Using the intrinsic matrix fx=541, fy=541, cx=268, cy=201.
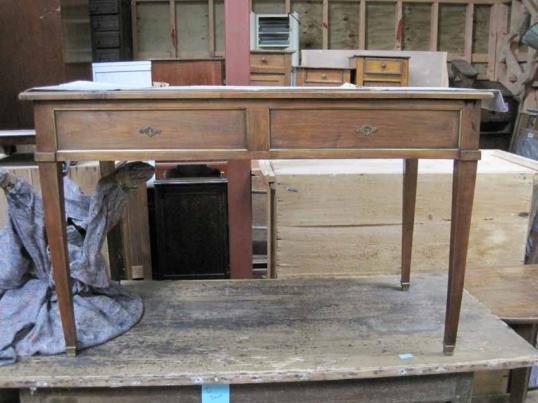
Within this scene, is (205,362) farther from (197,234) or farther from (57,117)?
(197,234)

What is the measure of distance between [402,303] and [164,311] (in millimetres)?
785

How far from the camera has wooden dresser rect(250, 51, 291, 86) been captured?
15.2 ft

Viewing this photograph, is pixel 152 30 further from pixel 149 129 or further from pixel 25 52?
pixel 149 129

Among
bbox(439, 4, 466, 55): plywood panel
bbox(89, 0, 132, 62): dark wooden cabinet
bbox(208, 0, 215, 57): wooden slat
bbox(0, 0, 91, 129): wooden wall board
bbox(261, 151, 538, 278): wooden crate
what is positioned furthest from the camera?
bbox(439, 4, 466, 55): plywood panel

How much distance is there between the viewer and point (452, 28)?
566cm

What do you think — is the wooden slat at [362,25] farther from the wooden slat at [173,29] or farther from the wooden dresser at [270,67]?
the wooden slat at [173,29]

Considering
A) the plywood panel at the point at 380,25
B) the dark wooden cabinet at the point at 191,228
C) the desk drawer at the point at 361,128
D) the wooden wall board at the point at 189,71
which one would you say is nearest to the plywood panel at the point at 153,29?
the wooden wall board at the point at 189,71

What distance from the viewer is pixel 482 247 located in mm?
2314

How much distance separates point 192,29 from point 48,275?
14.6ft

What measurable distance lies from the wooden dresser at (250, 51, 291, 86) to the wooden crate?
2508mm

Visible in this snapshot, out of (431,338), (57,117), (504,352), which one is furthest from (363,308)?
(57,117)

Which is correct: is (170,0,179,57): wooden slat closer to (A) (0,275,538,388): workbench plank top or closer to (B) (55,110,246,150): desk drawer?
(A) (0,275,538,388): workbench plank top

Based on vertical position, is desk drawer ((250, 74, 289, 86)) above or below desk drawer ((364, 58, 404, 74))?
below

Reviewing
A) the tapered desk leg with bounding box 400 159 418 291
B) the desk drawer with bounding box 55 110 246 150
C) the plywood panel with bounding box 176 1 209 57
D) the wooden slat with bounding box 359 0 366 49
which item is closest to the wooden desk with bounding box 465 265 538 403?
the tapered desk leg with bounding box 400 159 418 291
